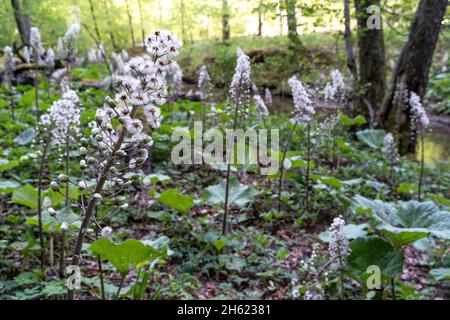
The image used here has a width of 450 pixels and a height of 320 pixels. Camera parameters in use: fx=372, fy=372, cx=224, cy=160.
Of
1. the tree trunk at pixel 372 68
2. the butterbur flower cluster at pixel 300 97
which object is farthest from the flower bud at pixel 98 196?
the tree trunk at pixel 372 68

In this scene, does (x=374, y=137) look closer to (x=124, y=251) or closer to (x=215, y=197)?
(x=215, y=197)

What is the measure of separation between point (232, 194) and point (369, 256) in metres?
1.54

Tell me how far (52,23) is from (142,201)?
12.3 m

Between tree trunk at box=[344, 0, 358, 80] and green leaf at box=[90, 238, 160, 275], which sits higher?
tree trunk at box=[344, 0, 358, 80]

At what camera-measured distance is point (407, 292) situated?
2936mm

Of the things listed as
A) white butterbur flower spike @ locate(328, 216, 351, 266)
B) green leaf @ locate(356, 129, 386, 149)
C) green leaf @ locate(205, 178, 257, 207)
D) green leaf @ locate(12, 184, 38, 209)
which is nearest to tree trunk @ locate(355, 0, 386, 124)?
green leaf @ locate(356, 129, 386, 149)

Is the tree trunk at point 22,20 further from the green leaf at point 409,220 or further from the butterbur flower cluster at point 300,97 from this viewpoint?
the green leaf at point 409,220

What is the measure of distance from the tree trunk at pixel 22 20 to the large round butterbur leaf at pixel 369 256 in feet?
36.8

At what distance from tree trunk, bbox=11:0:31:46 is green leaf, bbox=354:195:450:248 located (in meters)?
11.2

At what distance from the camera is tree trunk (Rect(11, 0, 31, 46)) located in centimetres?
1105

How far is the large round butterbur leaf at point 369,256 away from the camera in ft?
8.43

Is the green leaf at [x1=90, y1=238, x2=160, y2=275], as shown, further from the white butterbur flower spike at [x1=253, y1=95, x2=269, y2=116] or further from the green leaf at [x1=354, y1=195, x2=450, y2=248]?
the white butterbur flower spike at [x1=253, y1=95, x2=269, y2=116]
